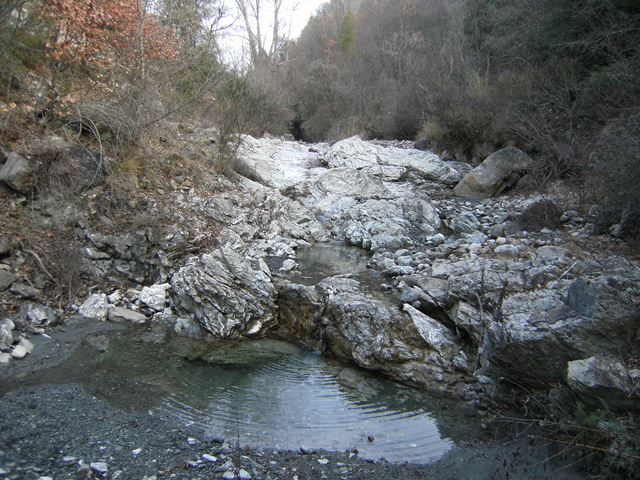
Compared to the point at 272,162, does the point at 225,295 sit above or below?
below

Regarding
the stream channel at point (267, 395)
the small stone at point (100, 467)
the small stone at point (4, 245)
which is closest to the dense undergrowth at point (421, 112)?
the small stone at point (4, 245)

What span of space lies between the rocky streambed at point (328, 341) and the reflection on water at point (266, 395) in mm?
20

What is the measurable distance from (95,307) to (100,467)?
9.90ft

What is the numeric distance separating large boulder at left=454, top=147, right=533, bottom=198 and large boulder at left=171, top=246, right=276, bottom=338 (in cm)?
659

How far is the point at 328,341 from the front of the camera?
5414 millimetres

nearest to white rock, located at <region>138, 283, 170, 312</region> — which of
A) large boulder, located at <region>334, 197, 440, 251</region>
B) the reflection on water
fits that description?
the reflection on water

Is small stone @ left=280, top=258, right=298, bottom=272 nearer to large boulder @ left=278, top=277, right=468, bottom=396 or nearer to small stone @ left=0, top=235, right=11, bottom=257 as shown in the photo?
large boulder @ left=278, top=277, right=468, bottom=396

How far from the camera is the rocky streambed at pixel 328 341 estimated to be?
11.5 feet

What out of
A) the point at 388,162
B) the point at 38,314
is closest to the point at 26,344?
the point at 38,314

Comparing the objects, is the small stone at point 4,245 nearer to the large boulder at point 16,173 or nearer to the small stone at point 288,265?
the large boulder at point 16,173

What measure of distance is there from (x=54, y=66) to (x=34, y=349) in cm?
478

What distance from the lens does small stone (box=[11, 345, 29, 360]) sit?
4589mm

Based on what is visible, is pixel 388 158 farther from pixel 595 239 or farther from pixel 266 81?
pixel 595 239

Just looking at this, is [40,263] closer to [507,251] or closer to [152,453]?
[152,453]
